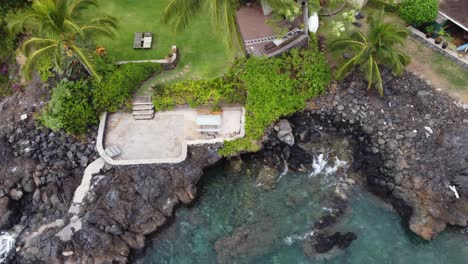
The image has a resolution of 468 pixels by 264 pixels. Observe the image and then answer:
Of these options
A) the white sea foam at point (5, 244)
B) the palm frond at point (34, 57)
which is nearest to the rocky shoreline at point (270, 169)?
the white sea foam at point (5, 244)

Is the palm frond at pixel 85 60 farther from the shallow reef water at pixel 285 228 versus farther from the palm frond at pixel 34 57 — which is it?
the shallow reef water at pixel 285 228

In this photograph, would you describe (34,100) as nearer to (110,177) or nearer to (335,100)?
(110,177)

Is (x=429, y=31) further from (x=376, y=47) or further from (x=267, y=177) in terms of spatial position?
(x=267, y=177)

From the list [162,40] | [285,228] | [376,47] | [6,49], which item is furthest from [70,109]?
[376,47]

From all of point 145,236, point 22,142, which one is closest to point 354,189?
point 145,236

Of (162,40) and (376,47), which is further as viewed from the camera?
(162,40)
